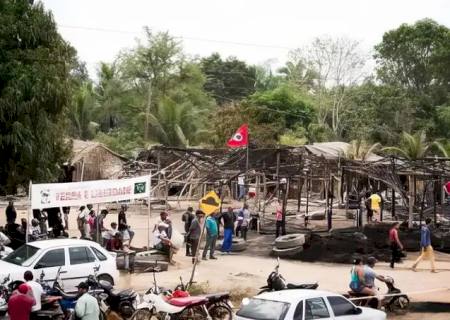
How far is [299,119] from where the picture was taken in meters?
66.6

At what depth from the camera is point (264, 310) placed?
11430 mm

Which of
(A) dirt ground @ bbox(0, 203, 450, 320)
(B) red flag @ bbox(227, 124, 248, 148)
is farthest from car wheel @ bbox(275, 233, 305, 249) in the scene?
(B) red flag @ bbox(227, 124, 248, 148)

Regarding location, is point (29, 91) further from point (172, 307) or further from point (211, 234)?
point (172, 307)

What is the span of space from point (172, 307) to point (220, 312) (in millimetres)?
1593

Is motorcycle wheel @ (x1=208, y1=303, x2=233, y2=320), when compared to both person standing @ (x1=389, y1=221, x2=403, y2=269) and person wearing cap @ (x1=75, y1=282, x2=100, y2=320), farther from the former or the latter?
Result: person standing @ (x1=389, y1=221, x2=403, y2=269)

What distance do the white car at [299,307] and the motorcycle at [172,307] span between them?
A: 150cm

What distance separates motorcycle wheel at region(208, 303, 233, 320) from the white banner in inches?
292

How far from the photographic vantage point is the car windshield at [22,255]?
1579 centimetres

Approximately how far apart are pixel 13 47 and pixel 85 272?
11577mm

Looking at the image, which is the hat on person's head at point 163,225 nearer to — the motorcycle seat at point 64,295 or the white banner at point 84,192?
the white banner at point 84,192

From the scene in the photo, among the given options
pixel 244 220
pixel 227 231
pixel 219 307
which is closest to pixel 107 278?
pixel 219 307

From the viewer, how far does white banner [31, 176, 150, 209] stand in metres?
19.5

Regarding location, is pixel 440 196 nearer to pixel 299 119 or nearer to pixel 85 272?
pixel 85 272

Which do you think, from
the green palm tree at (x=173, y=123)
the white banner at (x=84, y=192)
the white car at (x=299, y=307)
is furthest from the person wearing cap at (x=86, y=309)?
the green palm tree at (x=173, y=123)
